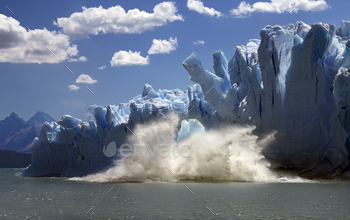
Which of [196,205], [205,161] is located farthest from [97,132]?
[196,205]

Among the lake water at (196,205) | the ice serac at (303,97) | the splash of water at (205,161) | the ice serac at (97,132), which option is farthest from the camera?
the ice serac at (97,132)

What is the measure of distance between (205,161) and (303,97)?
5.47 metres

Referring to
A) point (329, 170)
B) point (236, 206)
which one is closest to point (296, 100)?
point (329, 170)

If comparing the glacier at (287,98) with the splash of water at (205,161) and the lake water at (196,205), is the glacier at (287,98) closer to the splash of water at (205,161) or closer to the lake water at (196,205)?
the splash of water at (205,161)

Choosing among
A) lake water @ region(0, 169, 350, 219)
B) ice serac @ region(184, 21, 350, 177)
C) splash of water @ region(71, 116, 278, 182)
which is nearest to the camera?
lake water @ region(0, 169, 350, 219)

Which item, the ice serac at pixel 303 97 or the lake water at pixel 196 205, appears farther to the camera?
the ice serac at pixel 303 97

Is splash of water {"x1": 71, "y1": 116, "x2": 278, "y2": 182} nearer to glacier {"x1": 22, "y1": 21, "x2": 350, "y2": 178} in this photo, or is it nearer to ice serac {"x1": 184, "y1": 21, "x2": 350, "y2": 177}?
glacier {"x1": 22, "y1": 21, "x2": 350, "y2": 178}

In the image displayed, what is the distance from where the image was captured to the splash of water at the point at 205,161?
16.9 meters

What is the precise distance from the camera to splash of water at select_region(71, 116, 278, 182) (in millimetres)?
16938

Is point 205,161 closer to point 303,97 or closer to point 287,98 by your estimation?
point 287,98

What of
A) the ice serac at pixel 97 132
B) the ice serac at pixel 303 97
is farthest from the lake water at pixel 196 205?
the ice serac at pixel 97 132

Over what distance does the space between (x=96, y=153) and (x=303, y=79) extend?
15.1 meters

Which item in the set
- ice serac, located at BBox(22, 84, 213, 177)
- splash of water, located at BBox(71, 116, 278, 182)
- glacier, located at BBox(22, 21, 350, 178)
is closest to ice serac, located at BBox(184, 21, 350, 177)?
glacier, located at BBox(22, 21, 350, 178)

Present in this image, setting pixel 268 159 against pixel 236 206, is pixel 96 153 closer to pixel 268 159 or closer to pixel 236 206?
pixel 268 159
